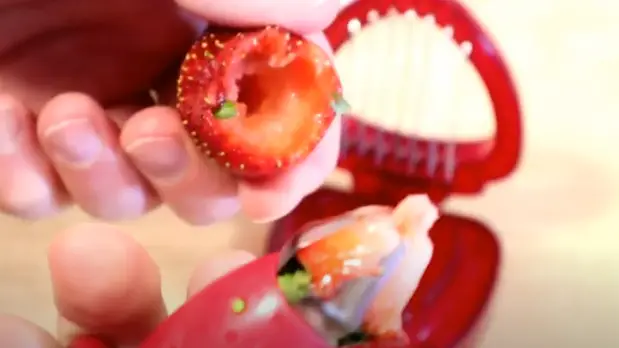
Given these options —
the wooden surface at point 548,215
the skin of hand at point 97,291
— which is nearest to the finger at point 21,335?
the skin of hand at point 97,291

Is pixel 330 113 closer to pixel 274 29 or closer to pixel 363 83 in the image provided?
pixel 274 29

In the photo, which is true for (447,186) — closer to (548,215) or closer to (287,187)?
(548,215)

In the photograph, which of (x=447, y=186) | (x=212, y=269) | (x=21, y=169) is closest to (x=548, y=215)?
(x=447, y=186)

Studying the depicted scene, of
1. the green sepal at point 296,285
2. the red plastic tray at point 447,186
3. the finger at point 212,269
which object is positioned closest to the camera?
the green sepal at point 296,285

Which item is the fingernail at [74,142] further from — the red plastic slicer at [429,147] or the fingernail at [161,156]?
the red plastic slicer at [429,147]

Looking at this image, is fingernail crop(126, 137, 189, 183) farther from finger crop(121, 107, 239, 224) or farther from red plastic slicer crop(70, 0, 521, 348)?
red plastic slicer crop(70, 0, 521, 348)

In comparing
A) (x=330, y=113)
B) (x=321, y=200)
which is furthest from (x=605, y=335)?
(x=330, y=113)
